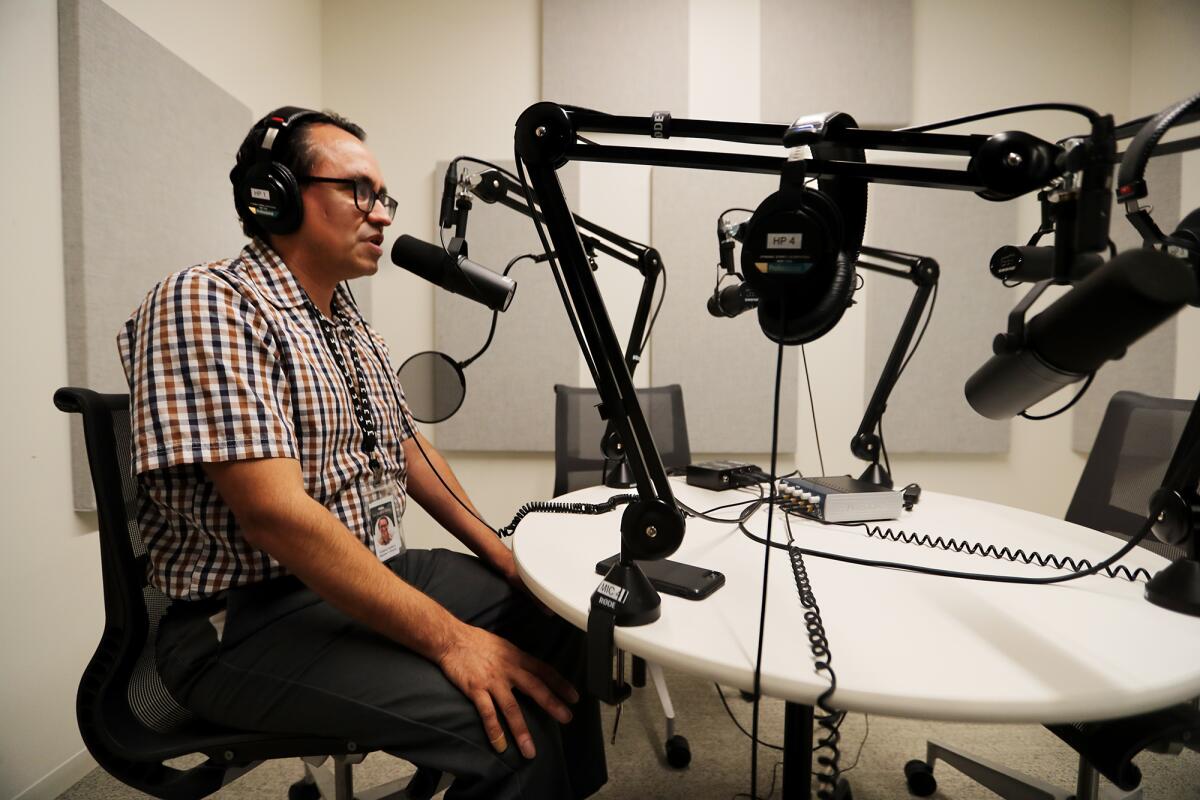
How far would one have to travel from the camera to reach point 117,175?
4.81 feet

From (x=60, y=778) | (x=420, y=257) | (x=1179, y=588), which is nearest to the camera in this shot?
(x=1179, y=588)

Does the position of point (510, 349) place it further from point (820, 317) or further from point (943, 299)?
point (820, 317)

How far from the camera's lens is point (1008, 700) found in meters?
0.50

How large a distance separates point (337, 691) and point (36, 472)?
1.10 metres

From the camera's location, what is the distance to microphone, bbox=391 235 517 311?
99 centimetres

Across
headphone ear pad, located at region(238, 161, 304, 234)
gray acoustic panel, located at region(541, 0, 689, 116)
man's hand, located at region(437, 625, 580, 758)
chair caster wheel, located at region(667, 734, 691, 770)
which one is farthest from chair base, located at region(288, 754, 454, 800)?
gray acoustic panel, located at region(541, 0, 689, 116)

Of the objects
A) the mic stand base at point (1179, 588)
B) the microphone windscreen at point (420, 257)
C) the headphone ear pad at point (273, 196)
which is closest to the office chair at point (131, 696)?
the headphone ear pad at point (273, 196)

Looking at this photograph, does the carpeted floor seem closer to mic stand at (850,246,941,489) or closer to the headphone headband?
mic stand at (850,246,941,489)

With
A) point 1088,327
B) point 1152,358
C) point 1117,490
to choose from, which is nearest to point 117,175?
point 1088,327

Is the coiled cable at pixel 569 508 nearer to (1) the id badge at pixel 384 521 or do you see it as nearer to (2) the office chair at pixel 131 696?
(1) the id badge at pixel 384 521

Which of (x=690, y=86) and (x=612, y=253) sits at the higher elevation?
(x=690, y=86)

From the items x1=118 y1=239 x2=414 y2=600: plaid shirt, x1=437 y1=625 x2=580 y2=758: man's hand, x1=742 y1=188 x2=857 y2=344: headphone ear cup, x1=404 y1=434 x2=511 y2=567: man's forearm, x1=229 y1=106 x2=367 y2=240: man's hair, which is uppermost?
x1=229 y1=106 x2=367 y2=240: man's hair

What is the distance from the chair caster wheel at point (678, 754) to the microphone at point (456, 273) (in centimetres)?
127

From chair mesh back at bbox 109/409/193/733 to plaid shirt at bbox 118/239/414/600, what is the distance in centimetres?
2
